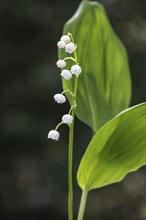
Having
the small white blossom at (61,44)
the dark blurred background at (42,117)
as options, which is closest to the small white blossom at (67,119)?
the small white blossom at (61,44)

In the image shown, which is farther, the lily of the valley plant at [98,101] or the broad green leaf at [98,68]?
the broad green leaf at [98,68]

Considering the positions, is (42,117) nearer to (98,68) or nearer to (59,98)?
(98,68)

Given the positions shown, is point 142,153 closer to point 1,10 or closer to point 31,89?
point 31,89

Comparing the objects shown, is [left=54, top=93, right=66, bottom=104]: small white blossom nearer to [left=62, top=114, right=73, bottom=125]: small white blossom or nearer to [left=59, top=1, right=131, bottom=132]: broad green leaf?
[left=62, top=114, right=73, bottom=125]: small white blossom

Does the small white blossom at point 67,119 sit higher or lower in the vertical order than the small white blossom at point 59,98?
lower

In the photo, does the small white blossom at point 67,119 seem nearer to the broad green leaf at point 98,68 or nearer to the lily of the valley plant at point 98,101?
the lily of the valley plant at point 98,101

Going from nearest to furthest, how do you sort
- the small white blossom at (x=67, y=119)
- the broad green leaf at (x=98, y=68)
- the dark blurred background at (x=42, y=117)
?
1. the small white blossom at (x=67, y=119)
2. the broad green leaf at (x=98, y=68)
3. the dark blurred background at (x=42, y=117)

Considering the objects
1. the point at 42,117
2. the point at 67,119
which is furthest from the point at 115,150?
the point at 42,117
